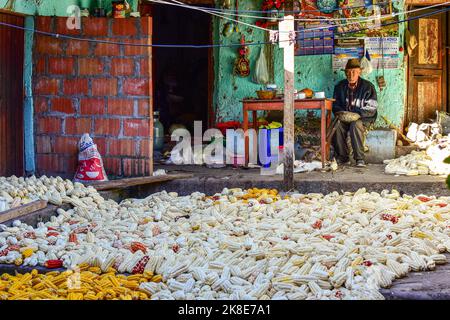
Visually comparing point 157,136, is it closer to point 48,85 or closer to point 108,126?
point 108,126

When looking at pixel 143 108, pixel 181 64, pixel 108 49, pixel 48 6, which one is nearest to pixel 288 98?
pixel 143 108

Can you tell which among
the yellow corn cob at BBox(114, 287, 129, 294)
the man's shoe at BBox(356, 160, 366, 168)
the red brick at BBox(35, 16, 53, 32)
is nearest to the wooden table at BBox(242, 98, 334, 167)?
the man's shoe at BBox(356, 160, 366, 168)

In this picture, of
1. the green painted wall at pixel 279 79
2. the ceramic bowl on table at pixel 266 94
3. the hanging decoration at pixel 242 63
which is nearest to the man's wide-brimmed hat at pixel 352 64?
the green painted wall at pixel 279 79

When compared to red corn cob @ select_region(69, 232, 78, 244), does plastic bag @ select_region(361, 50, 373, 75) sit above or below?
above

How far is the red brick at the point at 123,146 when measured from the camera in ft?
27.1

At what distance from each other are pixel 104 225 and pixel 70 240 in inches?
25.7

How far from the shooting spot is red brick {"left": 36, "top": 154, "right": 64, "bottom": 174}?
27.6ft

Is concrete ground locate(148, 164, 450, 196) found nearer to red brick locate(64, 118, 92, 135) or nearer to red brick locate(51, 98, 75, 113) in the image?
red brick locate(64, 118, 92, 135)

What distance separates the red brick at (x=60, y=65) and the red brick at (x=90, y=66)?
11cm

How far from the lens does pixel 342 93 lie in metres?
10.3

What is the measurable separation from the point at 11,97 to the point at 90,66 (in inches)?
39.6

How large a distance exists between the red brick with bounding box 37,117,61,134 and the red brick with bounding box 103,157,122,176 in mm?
668

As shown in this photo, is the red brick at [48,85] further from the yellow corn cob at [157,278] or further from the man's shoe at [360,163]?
the yellow corn cob at [157,278]
